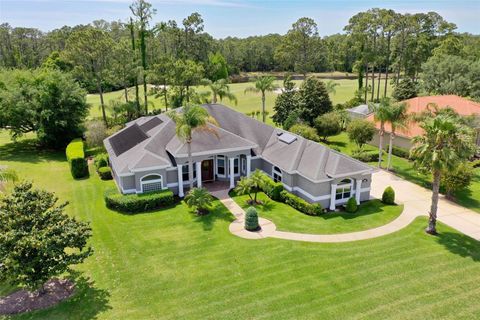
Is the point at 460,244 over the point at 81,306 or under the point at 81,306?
over

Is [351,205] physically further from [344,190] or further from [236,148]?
[236,148]

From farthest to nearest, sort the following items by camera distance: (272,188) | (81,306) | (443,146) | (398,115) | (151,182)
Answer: (398,115) < (272,188) < (151,182) < (443,146) < (81,306)

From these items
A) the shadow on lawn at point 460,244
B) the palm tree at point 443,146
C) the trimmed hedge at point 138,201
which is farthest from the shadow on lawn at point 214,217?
the shadow on lawn at point 460,244

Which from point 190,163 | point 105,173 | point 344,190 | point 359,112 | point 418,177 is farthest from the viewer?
point 359,112

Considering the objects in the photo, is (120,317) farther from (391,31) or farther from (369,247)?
(391,31)

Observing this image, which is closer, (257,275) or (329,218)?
(257,275)

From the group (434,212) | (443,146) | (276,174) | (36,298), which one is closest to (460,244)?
(434,212)
